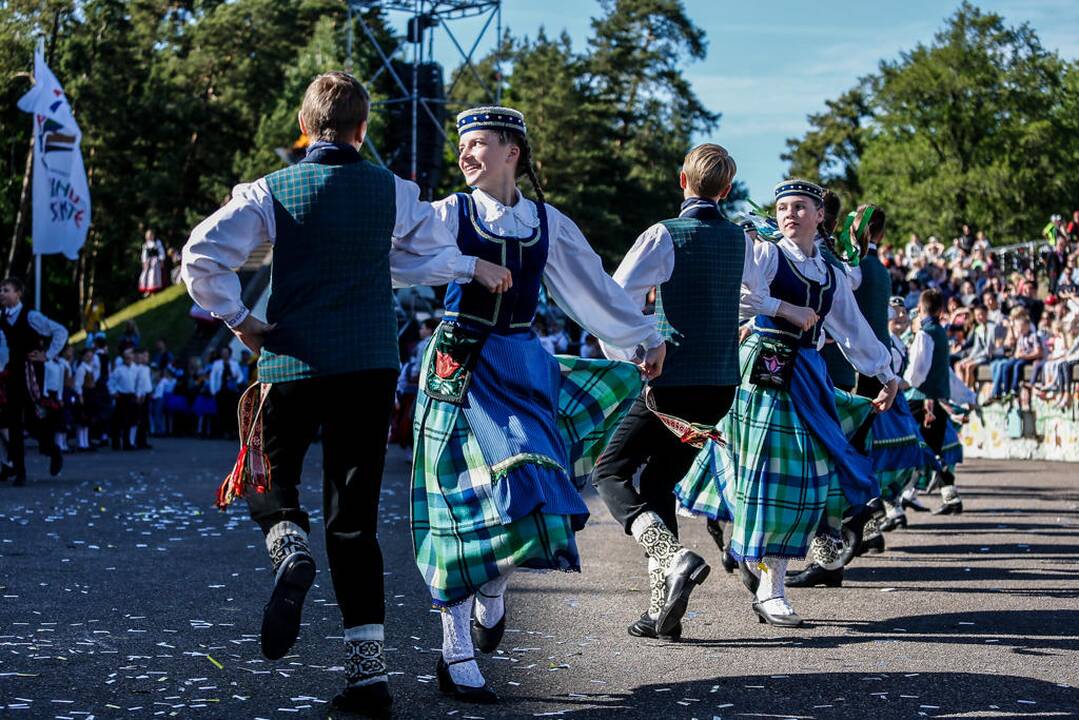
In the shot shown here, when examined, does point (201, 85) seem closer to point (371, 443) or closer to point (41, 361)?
point (41, 361)

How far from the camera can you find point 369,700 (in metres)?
4.36

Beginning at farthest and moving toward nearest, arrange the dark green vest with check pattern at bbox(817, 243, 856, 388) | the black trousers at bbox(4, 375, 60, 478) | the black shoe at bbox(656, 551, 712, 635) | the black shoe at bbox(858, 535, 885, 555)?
1. the black trousers at bbox(4, 375, 60, 478)
2. the black shoe at bbox(858, 535, 885, 555)
3. the dark green vest with check pattern at bbox(817, 243, 856, 388)
4. the black shoe at bbox(656, 551, 712, 635)

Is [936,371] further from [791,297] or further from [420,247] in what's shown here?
[420,247]

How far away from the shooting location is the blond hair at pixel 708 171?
6.18 m

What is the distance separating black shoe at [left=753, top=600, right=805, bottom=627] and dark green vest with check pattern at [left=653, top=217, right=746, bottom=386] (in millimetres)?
1025

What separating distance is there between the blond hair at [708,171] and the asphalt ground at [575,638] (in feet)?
6.16

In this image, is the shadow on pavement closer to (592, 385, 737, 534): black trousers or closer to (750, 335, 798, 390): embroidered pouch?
(592, 385, 737, 534): black trousers

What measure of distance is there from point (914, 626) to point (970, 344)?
56.1ft

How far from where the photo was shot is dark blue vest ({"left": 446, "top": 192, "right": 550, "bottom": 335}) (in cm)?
498

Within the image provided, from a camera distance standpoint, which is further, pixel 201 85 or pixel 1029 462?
pixel 201 85

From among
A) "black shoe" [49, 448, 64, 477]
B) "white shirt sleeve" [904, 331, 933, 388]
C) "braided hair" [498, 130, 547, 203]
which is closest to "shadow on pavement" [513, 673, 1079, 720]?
"braided hair" [498, 130, 547, 203]

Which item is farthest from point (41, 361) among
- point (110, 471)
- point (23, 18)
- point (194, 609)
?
point (23, 18)

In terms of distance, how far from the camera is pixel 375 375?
4562mm

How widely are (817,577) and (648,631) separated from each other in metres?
1.93
